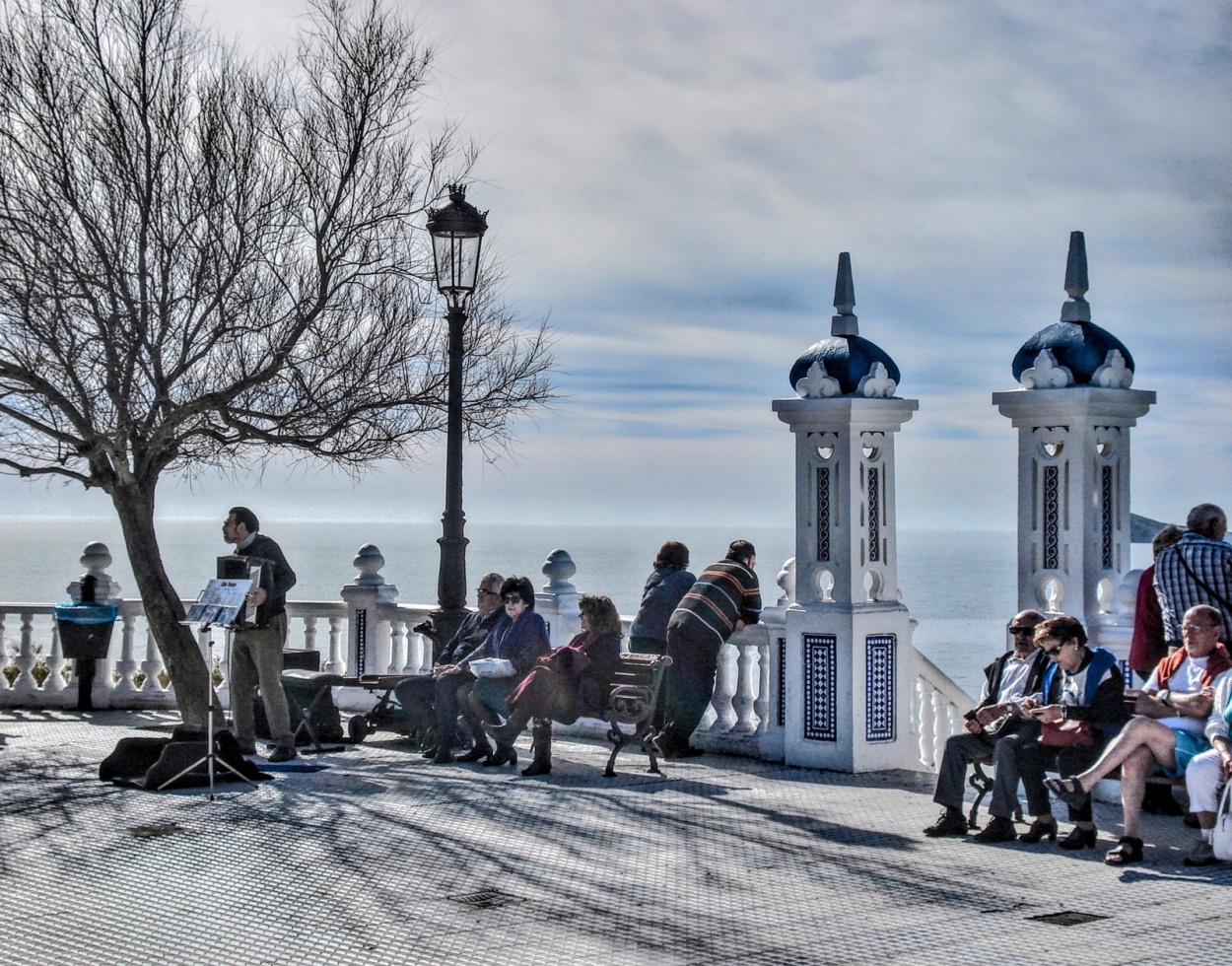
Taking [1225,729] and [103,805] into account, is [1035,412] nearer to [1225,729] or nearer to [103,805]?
[1225,729]

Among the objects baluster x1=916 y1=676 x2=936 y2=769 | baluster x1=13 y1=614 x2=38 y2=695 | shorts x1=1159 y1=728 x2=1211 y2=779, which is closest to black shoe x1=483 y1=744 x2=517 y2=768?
baluster x1=916 y1=676 x2=936 y2=769

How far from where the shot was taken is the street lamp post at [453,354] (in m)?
13.4

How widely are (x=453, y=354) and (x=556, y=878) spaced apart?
20.2 ft

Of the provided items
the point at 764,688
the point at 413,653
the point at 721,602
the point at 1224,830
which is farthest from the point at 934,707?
the point at 1224,830

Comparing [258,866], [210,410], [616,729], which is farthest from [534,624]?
[210,410]

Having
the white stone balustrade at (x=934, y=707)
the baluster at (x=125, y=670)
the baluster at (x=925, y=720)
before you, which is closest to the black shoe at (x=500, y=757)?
the white stone balustrade at (x=934, y=707)

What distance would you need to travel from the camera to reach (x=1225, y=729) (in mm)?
8703

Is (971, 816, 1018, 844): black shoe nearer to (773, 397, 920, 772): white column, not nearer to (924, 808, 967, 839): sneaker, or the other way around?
(924, 808, 967, 839): sneaker

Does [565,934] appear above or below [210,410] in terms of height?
below

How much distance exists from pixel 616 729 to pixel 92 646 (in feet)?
22.1

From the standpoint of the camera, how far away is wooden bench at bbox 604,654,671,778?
38.7 ft

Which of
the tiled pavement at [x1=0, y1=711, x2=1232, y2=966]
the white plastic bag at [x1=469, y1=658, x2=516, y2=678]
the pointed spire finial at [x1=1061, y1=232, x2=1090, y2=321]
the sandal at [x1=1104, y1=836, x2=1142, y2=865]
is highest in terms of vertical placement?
the pointed spire finial at [x1=1061, y1=232, x2=1090, y2=321]

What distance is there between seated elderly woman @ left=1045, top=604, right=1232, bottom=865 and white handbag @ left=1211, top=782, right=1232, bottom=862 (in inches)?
17.8

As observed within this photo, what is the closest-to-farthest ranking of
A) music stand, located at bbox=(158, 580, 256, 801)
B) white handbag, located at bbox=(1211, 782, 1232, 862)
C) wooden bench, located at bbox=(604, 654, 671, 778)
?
white handbag, located at bbox=(1211, 782, 1232, 862) < music stand, located at bbox=(158, 580, 256, 801) < wooden bench, located at bbox=(604, 654, 671, 778)
